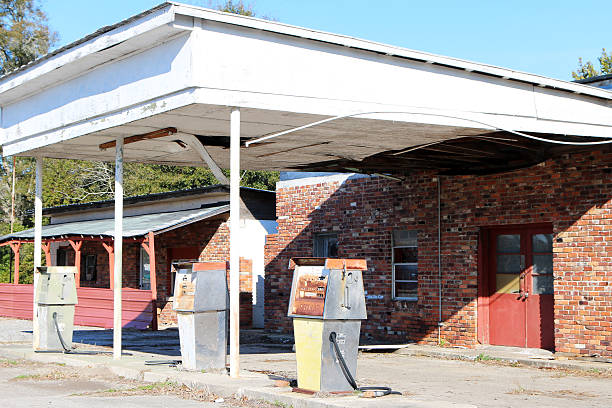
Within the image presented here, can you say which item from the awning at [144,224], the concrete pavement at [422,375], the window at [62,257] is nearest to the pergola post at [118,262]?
the concrete pavement at [422,375]

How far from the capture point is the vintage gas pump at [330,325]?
920 centimetres

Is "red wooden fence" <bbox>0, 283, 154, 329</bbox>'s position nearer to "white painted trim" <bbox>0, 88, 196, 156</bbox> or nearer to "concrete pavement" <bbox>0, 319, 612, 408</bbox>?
"concrete pavement" <bbox>0, 319, 612, 408</bbox>

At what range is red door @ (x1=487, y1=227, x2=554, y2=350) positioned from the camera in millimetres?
14938

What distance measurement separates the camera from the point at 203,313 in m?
11.6

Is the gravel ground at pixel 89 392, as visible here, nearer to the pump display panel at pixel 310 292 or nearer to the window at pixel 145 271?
the pump display panel at pixel 310 292

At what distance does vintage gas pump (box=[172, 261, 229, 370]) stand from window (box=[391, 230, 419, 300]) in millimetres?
6644

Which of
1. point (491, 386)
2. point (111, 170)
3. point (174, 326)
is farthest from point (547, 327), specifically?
point (111, 170)

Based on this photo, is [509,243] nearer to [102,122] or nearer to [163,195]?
[102,122]

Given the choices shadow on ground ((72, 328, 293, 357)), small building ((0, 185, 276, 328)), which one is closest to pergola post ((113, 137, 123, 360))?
shadow on ground ((72, 328, 293, 357))

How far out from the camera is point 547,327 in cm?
1486

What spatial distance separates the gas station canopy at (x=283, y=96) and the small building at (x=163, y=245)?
8750 mm

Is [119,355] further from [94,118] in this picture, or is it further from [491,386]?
[491,386]

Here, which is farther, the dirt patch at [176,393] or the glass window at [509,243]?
the glass window at [509,243]

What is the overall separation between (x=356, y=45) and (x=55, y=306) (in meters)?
7.68
